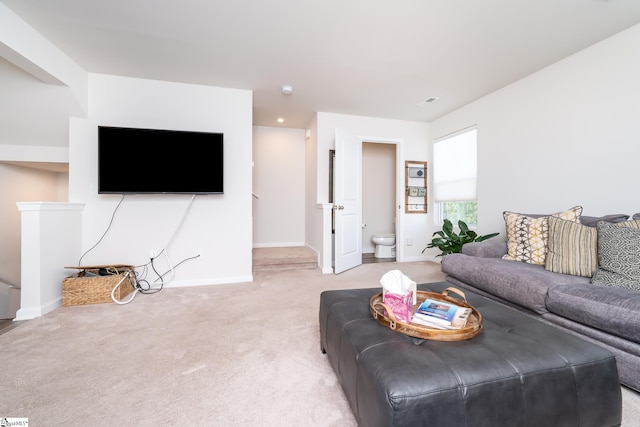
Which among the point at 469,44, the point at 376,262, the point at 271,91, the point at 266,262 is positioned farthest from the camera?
the point at 376,262

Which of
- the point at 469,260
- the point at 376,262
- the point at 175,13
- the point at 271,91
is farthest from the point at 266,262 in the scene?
the point at 175,13

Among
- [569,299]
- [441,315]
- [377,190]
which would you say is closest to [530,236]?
[569,299]

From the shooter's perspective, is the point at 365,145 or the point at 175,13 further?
the point at 365,145

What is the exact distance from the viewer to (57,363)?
161 centimetres

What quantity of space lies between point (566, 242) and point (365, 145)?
381 centimetres

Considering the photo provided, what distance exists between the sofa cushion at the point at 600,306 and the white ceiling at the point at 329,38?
203 cm

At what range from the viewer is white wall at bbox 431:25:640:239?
2.21 meters

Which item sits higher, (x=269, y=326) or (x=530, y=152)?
(x=530, y=152)

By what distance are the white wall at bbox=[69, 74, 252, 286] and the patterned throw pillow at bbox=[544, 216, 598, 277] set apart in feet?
10.1

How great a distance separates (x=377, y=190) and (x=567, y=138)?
3119 millimetres

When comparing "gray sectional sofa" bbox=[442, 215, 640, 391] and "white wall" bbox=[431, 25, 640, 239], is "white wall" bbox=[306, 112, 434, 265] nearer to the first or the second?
"white wall" bbox=[431, 25, 640, 239]

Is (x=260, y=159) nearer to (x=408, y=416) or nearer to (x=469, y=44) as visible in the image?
(x=469, y=44)

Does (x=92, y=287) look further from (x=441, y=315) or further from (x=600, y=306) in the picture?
(x=600, y=306)

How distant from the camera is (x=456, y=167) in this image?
13.3 ft
